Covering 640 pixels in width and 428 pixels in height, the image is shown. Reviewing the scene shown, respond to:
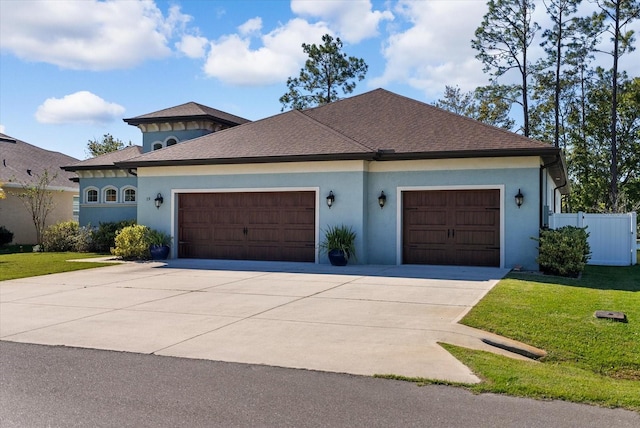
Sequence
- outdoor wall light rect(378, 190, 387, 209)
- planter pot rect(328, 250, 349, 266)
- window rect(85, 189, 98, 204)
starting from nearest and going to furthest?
1. planter pot rect(328, 250, 349, 266)
2. outdoor wall light rect(378, 190, 387, 209)
3. window rect(85, 189, 98, 204)

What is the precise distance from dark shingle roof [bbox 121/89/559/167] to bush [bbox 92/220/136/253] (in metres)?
4.43

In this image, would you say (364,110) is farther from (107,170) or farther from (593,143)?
(593,143)

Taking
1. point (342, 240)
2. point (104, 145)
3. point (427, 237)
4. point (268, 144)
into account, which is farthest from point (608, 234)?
point (104, 145)

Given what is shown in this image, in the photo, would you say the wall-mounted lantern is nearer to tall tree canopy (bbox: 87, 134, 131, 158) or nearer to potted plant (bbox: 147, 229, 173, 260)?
potted plant (bbox: 147, 229, 173, 260)

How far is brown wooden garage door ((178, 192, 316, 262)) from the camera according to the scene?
17016 mm

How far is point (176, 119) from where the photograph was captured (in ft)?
82.1

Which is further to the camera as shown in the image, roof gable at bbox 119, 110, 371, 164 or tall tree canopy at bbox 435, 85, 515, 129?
tall tree canopy at bbox 435, 85, 515, 129

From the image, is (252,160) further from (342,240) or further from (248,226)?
(342,240)

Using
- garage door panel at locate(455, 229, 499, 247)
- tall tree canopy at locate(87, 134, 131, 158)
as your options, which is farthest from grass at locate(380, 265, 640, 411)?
tall tree canopy at locate(87, 134, 131, 158)

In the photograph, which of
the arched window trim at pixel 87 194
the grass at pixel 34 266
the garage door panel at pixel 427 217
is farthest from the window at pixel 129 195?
the garage door panel at pixel 427 217

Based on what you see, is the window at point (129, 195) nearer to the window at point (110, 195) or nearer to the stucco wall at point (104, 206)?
the stucco wall at point (104, 206)

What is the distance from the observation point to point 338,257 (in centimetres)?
1575

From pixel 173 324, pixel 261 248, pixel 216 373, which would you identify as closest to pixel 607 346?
pixel 216 373

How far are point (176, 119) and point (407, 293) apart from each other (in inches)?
685
